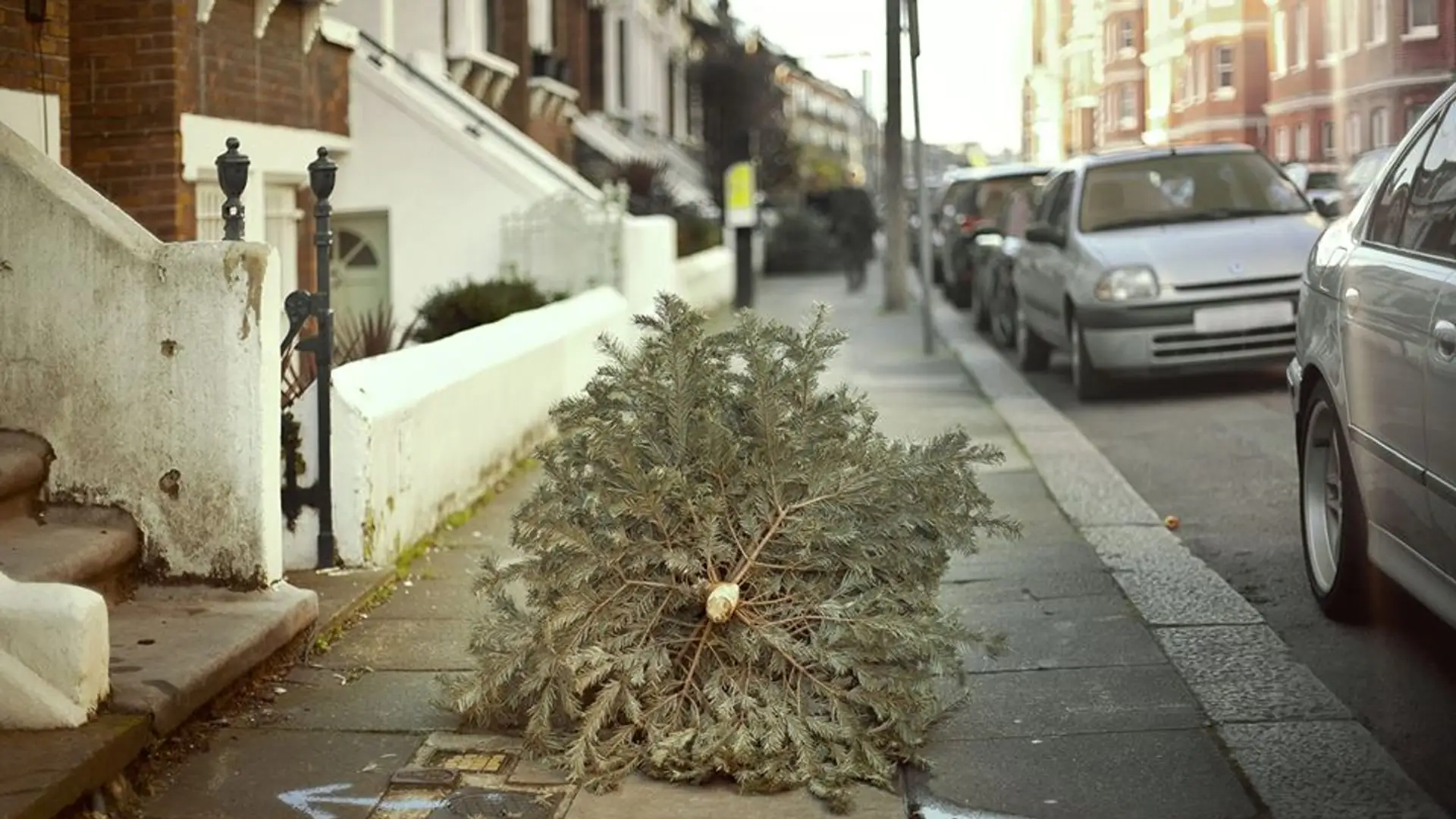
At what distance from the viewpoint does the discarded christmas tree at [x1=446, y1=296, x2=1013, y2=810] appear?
478cm

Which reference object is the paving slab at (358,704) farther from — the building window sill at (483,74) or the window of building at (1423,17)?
the building window sill at (483,74)

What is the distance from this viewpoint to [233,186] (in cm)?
621

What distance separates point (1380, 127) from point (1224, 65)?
108 inches

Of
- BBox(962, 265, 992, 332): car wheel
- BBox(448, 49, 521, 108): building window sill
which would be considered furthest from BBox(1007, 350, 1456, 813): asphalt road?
BBox(448, 49, 521, 108): building window sill

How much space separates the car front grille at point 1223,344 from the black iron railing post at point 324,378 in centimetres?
653

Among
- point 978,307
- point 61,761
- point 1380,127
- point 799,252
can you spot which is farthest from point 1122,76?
point 799,252

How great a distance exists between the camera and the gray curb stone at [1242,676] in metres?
4.48

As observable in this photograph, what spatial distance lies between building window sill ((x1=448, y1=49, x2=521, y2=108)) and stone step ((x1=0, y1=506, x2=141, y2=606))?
12755 millimetres

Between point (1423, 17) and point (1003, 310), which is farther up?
point (1423, 17)

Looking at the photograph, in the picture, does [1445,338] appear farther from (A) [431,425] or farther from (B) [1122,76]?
(B) [1122,76]

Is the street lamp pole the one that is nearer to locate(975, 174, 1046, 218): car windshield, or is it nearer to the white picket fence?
the white picket fence

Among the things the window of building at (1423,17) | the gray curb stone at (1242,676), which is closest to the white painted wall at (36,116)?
the gray curb stone at (1242,676)

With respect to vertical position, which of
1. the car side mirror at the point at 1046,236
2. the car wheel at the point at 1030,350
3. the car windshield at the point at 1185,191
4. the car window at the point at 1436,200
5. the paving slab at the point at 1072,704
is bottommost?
the paving slab at the point at 1072,704

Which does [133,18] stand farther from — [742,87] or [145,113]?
[742,87]
